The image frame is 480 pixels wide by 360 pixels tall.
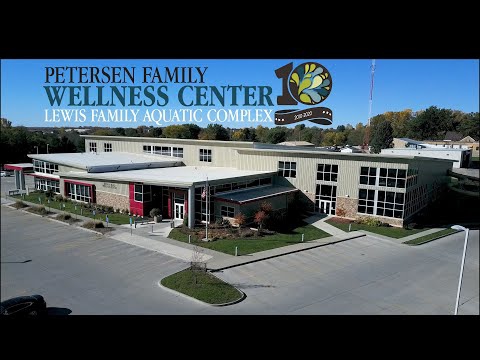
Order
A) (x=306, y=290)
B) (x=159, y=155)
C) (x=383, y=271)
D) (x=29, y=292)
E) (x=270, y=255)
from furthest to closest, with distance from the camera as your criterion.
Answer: (x=159, y=155), (x=270, y=255), (x=383, y=271), (x=306, y=290), (x=29, y=292)

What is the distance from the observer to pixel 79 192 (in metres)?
21.4

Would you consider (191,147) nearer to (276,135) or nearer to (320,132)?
(276,135)

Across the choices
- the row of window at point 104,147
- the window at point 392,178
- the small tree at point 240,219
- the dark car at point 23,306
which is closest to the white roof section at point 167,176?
the small tree at point 240,219

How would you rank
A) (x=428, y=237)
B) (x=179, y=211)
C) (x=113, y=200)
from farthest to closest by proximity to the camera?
(x=113, y=200)
(x=179, y=211)
(x=428, y=237)

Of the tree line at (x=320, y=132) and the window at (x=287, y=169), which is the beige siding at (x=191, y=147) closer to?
the window at (x=287, y=169)

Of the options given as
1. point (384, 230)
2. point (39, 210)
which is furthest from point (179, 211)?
point (384, 230)

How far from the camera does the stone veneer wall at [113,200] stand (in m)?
19.5

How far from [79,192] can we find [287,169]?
39.3 ft

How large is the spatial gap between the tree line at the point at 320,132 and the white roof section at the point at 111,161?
7.27 m
